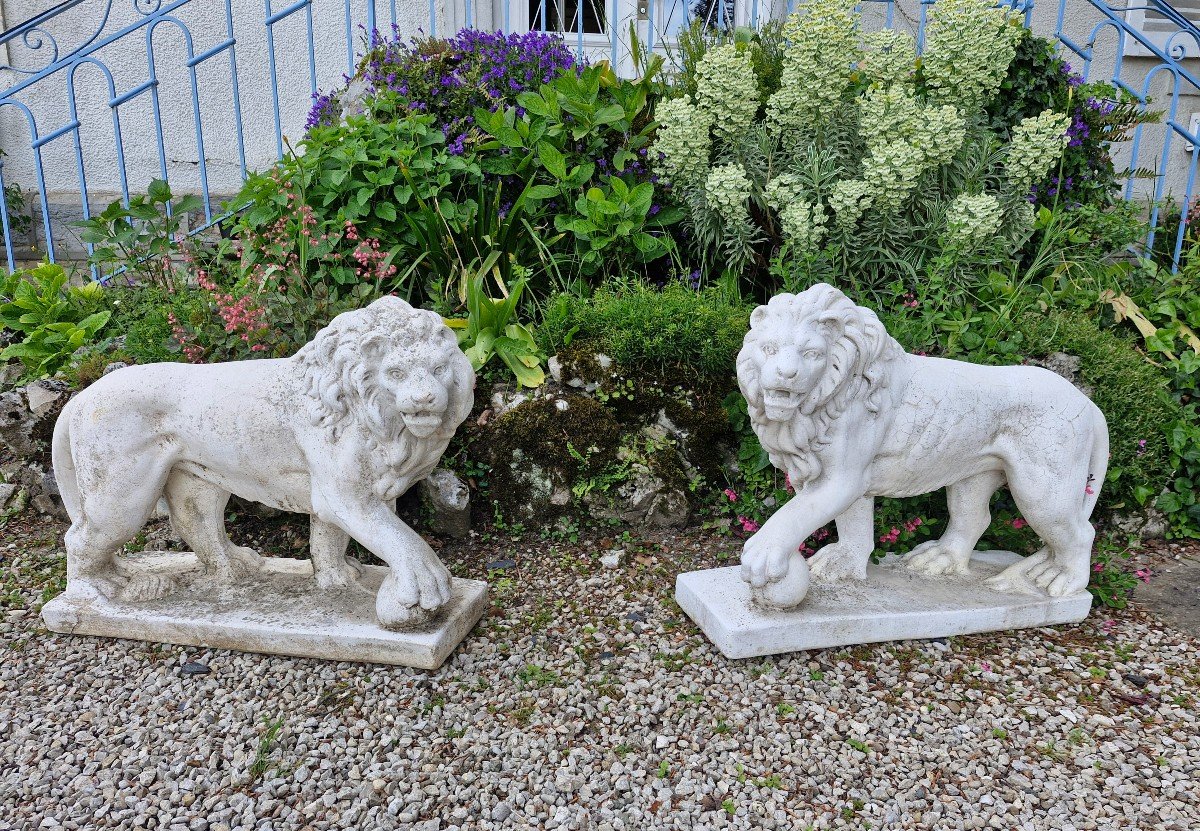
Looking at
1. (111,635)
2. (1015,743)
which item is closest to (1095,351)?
(1015,743)

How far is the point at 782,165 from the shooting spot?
4.00 m

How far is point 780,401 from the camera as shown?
2377 mm

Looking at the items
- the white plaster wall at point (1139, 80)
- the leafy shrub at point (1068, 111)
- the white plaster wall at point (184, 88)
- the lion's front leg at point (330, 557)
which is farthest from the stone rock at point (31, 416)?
the white plaster wall at point (1139, 80)

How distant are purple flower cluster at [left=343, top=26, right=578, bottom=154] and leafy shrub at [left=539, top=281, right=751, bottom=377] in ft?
4.37

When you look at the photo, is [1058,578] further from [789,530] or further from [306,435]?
[306,435]

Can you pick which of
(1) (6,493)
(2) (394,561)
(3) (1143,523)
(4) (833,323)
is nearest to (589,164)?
(4) (833,323)

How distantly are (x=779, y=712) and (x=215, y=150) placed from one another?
621 centimetres

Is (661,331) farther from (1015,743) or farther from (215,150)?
(215,150)

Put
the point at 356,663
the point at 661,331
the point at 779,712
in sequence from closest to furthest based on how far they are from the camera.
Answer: the point at 779,712 → the point at 356,663 → the point at 661,331

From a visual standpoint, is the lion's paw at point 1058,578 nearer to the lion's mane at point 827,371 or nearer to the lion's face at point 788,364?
the lion's mane at point 827,371

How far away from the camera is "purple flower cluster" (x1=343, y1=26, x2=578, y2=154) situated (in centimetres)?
444

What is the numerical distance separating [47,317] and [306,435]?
94.0 inches

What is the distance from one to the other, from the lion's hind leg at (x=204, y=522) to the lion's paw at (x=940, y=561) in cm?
233

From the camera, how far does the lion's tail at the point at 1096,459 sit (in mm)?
2697
